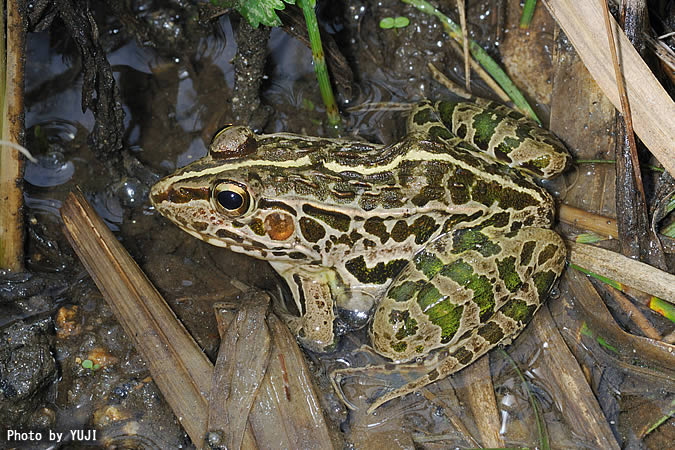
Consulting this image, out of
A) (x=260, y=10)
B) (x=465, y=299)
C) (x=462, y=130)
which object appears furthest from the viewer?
(x=462, y=130)

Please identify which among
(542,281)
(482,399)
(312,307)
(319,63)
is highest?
(319,63)

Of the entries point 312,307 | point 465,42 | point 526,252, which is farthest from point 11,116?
point 465,42

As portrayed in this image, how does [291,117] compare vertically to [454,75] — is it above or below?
below

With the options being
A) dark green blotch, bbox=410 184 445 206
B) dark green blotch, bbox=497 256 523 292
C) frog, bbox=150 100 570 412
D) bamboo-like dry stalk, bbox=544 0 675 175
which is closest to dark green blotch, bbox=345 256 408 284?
frog, bbox=150 100 570 412

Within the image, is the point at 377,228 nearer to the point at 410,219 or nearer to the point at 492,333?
the point at 410,219

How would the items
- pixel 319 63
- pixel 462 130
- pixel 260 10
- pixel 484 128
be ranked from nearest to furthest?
1. pixel 260 10
2. pixel 319 63
3. pixel 484 128
4. pixel 462 130

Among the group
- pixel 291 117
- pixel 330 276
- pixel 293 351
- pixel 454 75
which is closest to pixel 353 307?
pixel 330 276

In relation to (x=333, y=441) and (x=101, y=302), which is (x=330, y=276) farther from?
(x=101, y=302)
